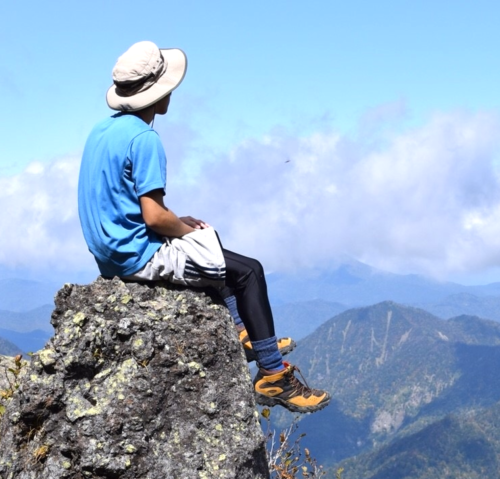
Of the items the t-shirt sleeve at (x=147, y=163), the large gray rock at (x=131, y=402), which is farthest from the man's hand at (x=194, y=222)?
the large gray rock at (x=131, y=402)

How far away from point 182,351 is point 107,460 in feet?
4.28

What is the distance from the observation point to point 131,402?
629cm

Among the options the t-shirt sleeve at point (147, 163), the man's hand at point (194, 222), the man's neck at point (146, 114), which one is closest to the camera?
the t-shirt sleeve at point (147, 163)

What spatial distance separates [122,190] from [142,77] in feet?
4.10

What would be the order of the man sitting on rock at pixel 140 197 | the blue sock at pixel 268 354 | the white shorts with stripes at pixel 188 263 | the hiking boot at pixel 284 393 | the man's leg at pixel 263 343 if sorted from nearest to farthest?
1. the man sitting on rock at pixel 140 197
2. the white shorts with stripes at pixel 188 263
3. the man's leg at pixel 263 343
4. the blue sock at pixel 268 354
5. the hiking boot at pixel 284 393

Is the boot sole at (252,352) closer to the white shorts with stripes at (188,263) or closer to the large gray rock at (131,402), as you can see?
the large gray rock at (131,402)

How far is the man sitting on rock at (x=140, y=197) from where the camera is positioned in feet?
22.1

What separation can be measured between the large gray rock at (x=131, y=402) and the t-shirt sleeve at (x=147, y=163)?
1.20 m

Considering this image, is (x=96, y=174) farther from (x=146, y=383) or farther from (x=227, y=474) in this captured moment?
(x=227, y=474)

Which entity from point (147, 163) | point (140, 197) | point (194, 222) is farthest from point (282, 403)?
point (147, 163)

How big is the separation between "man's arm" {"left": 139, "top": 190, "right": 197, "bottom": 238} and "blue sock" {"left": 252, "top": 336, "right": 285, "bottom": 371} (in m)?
1.83

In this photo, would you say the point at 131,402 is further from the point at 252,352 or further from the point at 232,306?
the point at 252,352

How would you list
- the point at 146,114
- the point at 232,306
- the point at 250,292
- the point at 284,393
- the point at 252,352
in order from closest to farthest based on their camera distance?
the point at 146,114 → the point at 250,292 → the point at 232,306 → the point at 284,393 → the point at 252,352

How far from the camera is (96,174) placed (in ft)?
22.7
